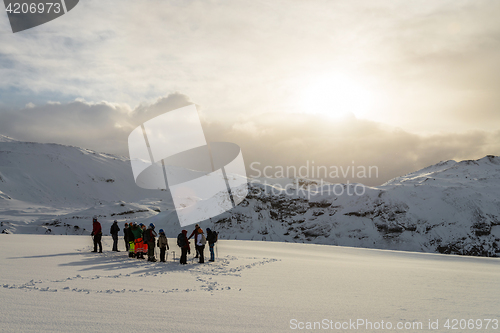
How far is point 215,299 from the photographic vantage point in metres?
8.18

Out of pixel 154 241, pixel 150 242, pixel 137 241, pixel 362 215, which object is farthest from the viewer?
pixel 362 215

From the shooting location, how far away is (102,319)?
238 inches

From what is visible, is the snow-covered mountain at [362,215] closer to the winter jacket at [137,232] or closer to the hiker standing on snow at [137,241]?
the hiker standing on snow at [137,241]

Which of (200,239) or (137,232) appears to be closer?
(200,239)

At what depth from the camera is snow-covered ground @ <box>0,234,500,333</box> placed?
612 cm

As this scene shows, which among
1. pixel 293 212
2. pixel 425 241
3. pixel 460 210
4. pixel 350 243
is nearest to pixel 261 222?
pixel 293 212

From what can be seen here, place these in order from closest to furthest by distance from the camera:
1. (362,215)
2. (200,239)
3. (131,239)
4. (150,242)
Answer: (200,239) < (150,242) < (131,239) < (362,215)

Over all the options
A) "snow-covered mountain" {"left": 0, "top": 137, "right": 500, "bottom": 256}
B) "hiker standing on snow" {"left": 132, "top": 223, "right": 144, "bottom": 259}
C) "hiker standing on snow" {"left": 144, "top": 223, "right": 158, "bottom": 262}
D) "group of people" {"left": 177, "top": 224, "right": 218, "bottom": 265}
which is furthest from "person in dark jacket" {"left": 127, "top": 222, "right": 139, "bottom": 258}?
"snow-covered mountain" {"left": 0, "top": 137, "right": 500, "bottom": 256}

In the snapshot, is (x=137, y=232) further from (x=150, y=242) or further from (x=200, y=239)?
(x=200, y=239)

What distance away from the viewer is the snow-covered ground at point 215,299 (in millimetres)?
6125

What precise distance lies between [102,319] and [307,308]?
4673mm

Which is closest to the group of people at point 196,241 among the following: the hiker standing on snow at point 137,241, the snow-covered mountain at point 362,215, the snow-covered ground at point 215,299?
the snow-covered ground at point 215,299

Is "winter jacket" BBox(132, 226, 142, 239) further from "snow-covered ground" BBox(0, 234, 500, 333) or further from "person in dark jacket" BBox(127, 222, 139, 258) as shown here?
"snow-covered ground" BBox(0, 234, 500, 333)

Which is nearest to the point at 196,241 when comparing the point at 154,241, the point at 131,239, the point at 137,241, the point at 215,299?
the point at 154,241
